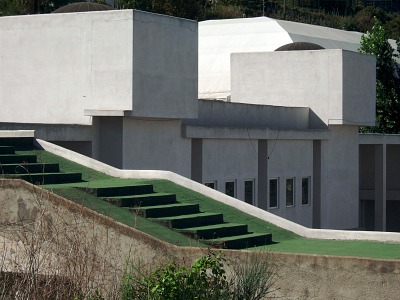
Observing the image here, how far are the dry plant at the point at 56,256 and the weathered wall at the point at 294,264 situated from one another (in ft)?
0.18

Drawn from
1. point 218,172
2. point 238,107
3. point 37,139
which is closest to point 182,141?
point 218,172

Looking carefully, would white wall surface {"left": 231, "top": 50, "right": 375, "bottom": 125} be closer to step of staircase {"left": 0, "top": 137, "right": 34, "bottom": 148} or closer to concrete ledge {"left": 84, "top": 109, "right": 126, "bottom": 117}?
concrete ledge {"left": 84, "top": 109, "right": 126, "bottom": 117}

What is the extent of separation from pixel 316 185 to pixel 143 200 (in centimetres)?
1580

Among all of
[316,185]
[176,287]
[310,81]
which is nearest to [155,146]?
[310,81]

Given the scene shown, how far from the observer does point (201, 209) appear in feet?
61.4

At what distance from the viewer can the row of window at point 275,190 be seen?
91.4 ft

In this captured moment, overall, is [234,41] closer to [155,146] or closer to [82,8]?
[82,8]

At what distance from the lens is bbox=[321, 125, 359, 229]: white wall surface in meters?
32.8

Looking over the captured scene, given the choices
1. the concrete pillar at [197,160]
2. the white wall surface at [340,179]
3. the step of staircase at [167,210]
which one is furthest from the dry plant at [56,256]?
the white wall surface at [340,179]

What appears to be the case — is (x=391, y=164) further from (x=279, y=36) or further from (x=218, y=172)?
(x=218, y=172)

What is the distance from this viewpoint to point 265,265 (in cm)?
1389

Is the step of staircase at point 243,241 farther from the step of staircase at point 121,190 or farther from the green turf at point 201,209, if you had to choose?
the step of staircase at point 121,190

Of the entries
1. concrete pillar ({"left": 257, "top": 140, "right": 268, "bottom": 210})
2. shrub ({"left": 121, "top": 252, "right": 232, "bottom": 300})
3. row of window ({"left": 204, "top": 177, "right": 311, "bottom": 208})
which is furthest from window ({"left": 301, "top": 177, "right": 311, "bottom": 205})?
shrub ({"left": 121, "top": 252, "right": 232, "bottom": 300})

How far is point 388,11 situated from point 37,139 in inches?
3862
